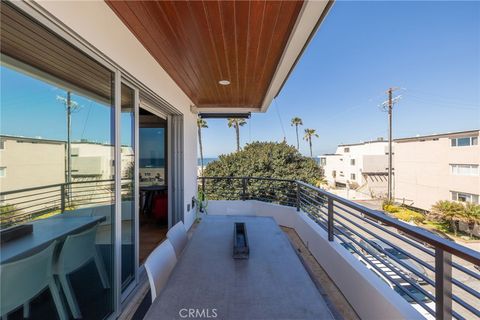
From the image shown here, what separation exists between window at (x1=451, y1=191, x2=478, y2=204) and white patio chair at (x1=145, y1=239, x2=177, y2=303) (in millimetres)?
20575

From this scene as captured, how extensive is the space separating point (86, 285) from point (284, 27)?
94.5 inches

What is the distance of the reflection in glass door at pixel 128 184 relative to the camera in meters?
2.03

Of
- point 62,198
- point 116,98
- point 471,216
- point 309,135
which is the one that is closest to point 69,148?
A: point 62,198

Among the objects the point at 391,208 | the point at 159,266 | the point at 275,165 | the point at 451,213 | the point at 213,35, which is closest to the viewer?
the point at 159,266

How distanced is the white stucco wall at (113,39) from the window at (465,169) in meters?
19.5

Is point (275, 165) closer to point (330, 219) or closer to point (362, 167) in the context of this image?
point (330, 219)

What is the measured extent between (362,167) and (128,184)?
31181 millimetres

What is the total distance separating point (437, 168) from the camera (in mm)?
17328

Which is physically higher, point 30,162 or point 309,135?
point 309,135

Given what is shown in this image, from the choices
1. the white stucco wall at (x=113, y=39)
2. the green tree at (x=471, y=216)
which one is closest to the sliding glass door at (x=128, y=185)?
the white stucco wall at (x=113, y=39)

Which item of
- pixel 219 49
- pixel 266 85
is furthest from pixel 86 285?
pixel 266 85

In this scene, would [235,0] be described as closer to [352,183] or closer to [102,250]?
[102,250]

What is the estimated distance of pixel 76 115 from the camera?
1.49 m

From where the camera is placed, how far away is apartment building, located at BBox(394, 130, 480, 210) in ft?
49.9
